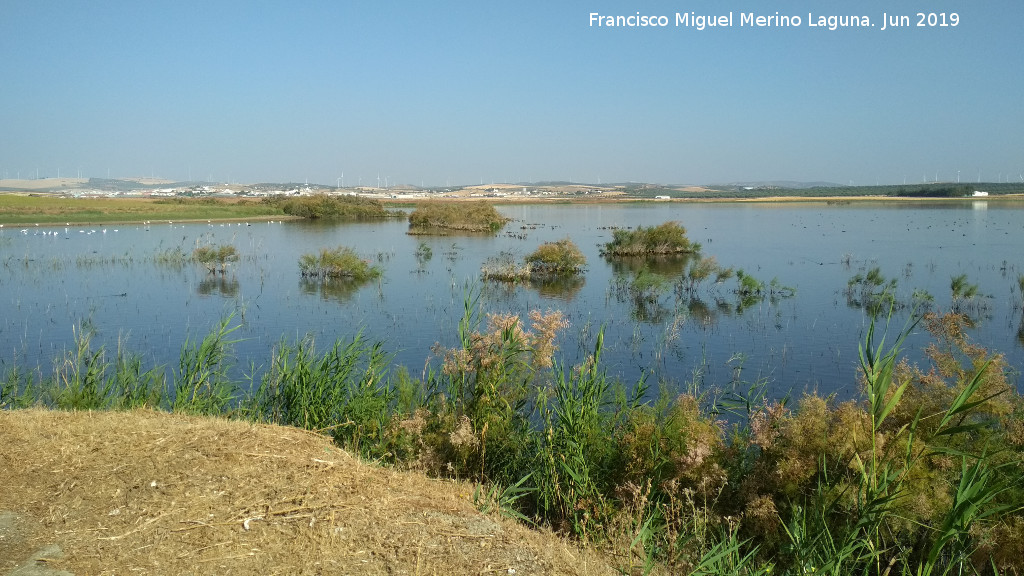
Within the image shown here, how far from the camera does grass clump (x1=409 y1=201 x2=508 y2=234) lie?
59062 mm

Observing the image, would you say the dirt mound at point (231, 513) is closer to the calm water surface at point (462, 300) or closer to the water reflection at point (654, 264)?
the calm water surface at point (462, 300)

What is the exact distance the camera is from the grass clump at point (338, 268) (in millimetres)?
28922

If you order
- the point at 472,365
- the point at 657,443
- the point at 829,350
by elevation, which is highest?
the point at 472,365

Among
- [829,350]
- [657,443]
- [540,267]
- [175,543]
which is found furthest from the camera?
[540,267]

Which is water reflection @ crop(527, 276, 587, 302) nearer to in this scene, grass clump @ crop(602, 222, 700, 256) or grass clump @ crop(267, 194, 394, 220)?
grass clump @ crop(602, 222, 700, 256)

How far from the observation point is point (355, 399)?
8.47 m

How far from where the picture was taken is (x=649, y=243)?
39375 mm

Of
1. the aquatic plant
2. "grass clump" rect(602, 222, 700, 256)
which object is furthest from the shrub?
"grass clump" rect(602, 222, 700, 256)

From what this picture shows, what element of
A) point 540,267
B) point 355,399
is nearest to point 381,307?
point 540,267

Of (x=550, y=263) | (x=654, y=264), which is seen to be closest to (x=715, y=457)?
(x=550, y=263)

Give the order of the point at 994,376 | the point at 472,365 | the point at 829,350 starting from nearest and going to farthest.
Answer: the point at 994,376 < the point at 472,365 < the point at 829,350

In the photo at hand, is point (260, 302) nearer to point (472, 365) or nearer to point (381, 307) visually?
point (381, 307)

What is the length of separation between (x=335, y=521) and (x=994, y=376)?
17.3ft

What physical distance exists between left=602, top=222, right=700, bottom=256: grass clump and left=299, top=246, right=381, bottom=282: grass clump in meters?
14.6
